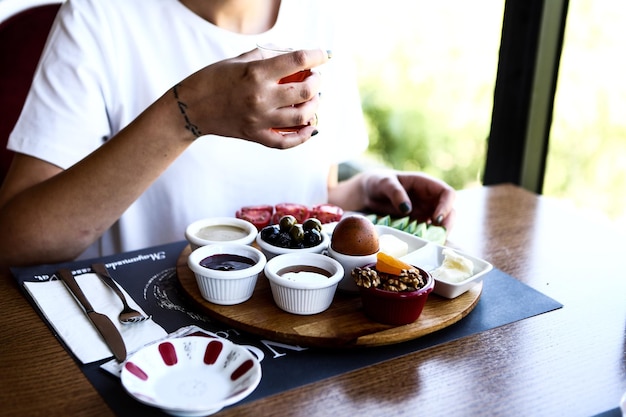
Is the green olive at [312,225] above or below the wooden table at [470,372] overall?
above

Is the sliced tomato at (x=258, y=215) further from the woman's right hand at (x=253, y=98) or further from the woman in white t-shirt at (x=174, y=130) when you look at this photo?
the woman's right hand at (x=253, y=98)

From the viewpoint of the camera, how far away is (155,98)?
154cm

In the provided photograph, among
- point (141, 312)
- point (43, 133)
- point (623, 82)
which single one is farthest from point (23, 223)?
point (623, 82)

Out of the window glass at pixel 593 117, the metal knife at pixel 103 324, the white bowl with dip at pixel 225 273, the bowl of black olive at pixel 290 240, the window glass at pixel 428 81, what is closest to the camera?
the metal knife at pixel 103 324

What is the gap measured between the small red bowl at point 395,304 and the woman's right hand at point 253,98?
32cm

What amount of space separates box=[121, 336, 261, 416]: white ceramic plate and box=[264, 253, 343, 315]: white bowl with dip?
0.15 metres

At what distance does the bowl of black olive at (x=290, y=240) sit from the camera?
1191 mm

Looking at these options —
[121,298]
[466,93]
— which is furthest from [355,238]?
[466,93]

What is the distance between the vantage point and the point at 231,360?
0.90m

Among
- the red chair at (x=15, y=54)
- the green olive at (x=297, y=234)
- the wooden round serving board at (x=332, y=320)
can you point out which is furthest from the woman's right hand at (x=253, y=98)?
the red chair at (x=15, y=54)

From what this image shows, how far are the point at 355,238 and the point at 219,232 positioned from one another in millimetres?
304

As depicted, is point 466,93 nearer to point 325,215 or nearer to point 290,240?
point 325,215

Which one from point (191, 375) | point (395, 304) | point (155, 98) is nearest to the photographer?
point (191, 375)

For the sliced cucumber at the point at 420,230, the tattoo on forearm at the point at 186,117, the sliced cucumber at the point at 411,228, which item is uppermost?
the tattoo on forearm at the point at 186,117
